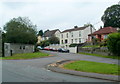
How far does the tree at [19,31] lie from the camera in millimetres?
44781

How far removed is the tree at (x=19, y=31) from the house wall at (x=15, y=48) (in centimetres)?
151

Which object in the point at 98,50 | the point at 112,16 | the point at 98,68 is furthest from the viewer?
the point at 112,16

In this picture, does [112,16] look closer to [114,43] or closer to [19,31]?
[19,31]

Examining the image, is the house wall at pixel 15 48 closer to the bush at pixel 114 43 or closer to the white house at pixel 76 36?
the white house at pixel 76 36

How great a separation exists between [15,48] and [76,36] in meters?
29.5

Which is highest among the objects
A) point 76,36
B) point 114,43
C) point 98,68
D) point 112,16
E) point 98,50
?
point 112,16

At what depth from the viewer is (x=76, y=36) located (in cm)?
6675

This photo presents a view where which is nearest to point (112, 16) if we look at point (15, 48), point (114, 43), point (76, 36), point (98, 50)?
point (76, 36)

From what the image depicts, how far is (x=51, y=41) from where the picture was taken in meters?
72.7

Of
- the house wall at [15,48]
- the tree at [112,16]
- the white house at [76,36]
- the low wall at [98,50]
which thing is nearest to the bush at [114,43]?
the low wall at [98,50]

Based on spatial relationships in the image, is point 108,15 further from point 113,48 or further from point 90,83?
point 90,83

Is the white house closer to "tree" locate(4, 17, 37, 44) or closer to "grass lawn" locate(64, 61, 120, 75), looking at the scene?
"tree" locate(4, 17, 37, 44)

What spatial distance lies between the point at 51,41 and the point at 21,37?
28074 millimetres

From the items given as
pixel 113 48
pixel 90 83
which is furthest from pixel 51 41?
pixel 90 83
